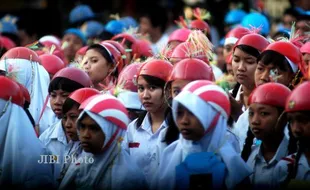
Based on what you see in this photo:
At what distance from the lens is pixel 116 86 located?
27.7 feet

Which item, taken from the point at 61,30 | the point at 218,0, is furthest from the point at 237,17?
the point at 61,30

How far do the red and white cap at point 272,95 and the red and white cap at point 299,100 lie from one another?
0.89 feet

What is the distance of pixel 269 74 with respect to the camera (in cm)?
761

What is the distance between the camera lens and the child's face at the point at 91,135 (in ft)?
22.9

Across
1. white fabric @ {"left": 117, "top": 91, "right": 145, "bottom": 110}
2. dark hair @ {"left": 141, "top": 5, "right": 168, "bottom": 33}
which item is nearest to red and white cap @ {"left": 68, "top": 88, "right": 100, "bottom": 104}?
white fabric @ {"left": 117, "top": 91, "right": 145, "bottom": 110}

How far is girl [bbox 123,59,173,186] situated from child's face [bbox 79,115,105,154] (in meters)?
0.76

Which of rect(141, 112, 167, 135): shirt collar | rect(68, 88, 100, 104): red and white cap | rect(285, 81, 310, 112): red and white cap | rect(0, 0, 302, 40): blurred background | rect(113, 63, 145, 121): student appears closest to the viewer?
rect(285, 81, 310, 112): red and white cap

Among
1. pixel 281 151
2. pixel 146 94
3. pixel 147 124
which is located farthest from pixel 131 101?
pixel 281 151

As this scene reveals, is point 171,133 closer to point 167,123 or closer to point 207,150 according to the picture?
point 167,123

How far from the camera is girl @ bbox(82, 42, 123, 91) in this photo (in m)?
9.09

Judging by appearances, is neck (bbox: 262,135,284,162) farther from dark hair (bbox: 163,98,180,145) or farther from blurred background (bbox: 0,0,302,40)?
blurred background (bbox: 0,0,302,40)

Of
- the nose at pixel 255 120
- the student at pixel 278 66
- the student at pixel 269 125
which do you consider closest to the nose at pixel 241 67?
the student at pixel 278 66

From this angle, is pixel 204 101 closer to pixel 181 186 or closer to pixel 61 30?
pixel 181 186

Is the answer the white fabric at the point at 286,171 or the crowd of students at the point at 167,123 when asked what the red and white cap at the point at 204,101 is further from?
the white fabric at the point at 286,171
